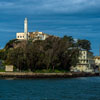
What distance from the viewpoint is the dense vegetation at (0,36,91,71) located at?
9850cm

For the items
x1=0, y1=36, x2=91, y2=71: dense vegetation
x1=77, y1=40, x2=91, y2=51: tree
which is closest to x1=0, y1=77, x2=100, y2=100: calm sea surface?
x1=0, y1=36, x2=91, y2=71: dense vegetation

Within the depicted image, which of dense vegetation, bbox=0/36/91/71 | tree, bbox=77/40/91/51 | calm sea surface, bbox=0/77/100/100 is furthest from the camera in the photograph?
tree, bbox=77/40/91/51

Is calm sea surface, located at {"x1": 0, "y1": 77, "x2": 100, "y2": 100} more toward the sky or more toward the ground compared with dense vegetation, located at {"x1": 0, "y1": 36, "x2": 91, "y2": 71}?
more toward the ground

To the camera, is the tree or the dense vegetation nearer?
the dense vegetation

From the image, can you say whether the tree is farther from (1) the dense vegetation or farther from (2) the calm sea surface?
(2) the calm sea surface

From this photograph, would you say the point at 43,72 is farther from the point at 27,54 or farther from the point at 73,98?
the point at 73,98

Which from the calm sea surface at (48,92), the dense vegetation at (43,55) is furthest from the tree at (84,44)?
the calm sea surface at (48,92)

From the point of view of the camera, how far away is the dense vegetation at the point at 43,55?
9850 centimetres

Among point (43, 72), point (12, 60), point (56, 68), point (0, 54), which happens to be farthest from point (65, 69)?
point (0, 54)

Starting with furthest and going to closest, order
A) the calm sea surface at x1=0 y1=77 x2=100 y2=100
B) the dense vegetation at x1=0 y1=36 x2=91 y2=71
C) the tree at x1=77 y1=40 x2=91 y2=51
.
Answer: the tree at x1=77 y1=40 x2=91 y2=51 < the dense vegetation at x1=0 y1=36 x2=91 y2=71 < the calm sea surface at x1=0 y1=77 x2=100 y2=100

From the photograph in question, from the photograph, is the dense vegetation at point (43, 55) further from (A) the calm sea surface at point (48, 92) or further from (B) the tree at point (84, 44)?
(B) the tree at point (84, 44)

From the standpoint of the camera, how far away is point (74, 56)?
108000 millimetres

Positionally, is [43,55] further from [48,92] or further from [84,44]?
[84,44]


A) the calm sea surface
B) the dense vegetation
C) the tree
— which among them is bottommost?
the calm sea surface
